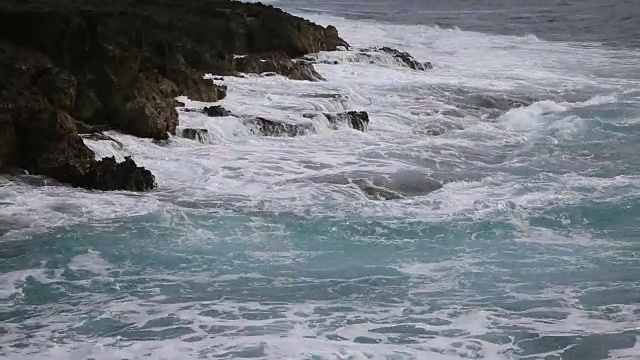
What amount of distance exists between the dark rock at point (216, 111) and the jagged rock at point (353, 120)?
6.28ft

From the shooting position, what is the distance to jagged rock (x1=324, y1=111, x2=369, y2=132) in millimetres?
17672

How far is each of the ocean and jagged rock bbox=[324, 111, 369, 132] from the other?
0.92 ft

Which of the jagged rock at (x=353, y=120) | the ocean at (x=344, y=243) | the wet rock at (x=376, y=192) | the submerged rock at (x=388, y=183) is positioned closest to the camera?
the ocean at (x=344, y=243)

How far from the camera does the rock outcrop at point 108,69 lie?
534 inches

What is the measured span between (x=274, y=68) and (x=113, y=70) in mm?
7412

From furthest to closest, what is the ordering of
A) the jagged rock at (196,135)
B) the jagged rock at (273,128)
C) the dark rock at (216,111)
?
the dark rock at (216,111), the jagged rock at (273,128), the jagged rock at (196,135)

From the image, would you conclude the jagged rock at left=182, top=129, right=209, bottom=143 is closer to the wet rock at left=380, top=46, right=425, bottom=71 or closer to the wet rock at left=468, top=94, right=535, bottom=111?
the wet rock at left=468, top=94, right=535, bottom=111

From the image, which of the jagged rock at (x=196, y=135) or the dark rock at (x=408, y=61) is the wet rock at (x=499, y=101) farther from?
the jagged rock at (x=196, y=135)

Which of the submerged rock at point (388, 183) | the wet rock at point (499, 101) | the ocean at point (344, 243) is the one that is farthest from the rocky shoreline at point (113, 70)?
the wet rock at point (499, 101)

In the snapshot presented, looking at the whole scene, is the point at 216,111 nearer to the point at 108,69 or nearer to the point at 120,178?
the point at 108,69

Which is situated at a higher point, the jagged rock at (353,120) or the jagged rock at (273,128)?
the jagged rock at (353,120)

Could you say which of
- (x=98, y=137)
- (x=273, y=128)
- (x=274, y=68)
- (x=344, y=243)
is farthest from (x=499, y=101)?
(x=344, y=243)

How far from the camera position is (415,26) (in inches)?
1464

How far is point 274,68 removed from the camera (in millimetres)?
22859
